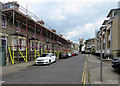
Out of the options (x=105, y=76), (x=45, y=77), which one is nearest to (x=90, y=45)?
(x=105, y=76)

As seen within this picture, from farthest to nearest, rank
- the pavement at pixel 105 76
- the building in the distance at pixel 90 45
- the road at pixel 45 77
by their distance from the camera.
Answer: the building in the distance at pixel 90 45, the road at pixel 45 77, the pavement at pixel 105 76

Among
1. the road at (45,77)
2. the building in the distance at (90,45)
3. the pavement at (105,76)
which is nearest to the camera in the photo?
the pavement at (105,76)

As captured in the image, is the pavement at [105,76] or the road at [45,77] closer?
the pavement at [105,76]

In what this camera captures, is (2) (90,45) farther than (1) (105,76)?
Yes

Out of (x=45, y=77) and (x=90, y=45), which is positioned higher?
(x=90, y=45)

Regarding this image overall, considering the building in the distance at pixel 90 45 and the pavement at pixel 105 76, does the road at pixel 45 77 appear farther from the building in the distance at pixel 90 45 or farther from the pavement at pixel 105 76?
the building in the distance at pixel 90 45

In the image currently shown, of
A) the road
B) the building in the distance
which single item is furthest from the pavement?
the building in the distance

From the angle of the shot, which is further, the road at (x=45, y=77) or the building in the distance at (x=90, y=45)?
the building in the distance at (x=90, y=45)

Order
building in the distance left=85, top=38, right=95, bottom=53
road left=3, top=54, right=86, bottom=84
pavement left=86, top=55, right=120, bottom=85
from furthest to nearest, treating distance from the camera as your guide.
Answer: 1. building in the distance left=85, top=38, right=95, bottom=53
2. road left=3, top=54, right=86, bottom=84
3. pavement left=86, top=55, right=120, bottom=85

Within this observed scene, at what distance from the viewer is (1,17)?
11734 millimetres

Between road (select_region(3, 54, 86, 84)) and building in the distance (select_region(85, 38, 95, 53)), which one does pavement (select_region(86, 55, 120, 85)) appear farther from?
building in the distance (select_region(85, 38, 95, 53))

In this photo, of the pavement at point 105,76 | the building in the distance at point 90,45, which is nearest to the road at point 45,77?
the pavement at point 105,76

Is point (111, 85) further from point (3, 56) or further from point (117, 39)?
point (117, 39)

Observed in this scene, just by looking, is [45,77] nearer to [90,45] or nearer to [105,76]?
[105,76]
